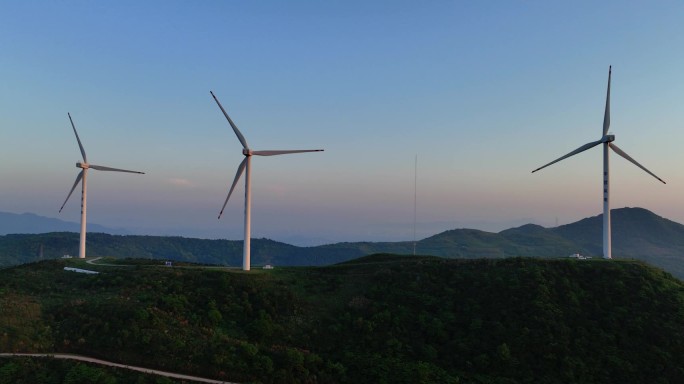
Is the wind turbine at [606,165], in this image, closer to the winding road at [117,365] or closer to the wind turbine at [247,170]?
the wind turbine at [247,170]

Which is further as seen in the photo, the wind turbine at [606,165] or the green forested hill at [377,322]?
the wind turbine at [606,165]

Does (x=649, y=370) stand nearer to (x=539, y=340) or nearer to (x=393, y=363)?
(x=539, y=340)

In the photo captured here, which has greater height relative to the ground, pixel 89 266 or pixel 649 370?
pixel 89 266

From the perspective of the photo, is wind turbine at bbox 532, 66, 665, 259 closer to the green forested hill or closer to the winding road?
the green forested hill

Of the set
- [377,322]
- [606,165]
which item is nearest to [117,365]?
[377,322]

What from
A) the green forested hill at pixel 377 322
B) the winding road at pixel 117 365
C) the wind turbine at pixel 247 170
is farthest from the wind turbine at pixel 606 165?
the winding road at pixel 117 365

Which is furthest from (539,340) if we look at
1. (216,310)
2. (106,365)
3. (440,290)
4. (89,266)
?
(89,266)

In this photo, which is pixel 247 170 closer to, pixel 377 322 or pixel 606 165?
pixel 377 322

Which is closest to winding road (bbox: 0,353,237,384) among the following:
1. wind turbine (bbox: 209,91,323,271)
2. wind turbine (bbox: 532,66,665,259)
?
wind turbine (bbox: 209,91,323,271)
